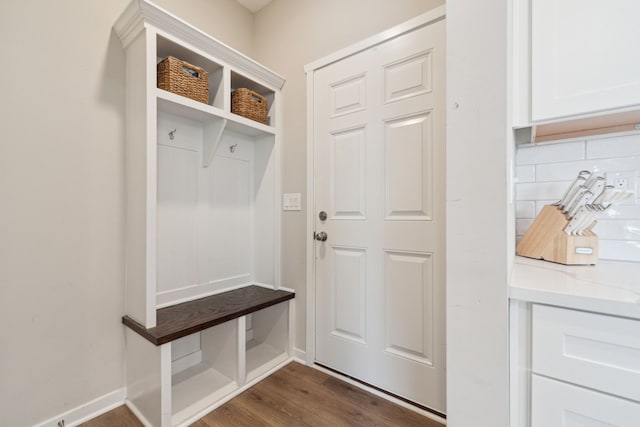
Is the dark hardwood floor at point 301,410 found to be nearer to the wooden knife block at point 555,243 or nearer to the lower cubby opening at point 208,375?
the lower cubby opening at point 208,375

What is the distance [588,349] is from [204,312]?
5.43 feet

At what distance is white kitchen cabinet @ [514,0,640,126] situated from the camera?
0.90 m

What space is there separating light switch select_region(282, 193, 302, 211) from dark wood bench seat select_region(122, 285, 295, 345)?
630mm

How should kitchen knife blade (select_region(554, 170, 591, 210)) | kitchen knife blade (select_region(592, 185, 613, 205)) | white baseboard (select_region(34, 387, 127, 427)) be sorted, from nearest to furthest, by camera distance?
kitchen knife blade (select_region(592, 185, 613, 205)), kitchen knife blade (select_region(554, 170, 591, 210)), white baseboard (select_region(34, 387, 127, 427))

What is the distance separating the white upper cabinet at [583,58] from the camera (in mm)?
899

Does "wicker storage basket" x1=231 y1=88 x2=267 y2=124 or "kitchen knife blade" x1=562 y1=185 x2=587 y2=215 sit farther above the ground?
"wicker storage basket" x1=231 y1=88 x2=267 y2=124

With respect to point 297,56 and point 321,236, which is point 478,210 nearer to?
point 321,236

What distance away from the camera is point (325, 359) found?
1.85m

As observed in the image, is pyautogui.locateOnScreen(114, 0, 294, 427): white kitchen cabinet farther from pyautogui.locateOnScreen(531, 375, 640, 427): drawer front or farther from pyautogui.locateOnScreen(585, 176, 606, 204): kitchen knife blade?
pyautogui.locateOnScreen(585, 176, 606, 204): kitchen knife blade

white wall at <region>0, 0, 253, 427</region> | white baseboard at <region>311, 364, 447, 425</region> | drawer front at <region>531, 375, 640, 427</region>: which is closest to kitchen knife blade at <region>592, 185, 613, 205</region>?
drawer front at <region>531, 375, 640, 427</region>

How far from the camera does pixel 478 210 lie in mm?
769

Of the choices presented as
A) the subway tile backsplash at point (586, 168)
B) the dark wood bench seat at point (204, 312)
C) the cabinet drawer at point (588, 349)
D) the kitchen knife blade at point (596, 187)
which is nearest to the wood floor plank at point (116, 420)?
the dark wood bench seat at point (204, 312)

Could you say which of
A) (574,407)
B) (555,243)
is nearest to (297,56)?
(555,243)

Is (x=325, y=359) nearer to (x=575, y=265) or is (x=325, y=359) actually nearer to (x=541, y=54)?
(x=575, y=265)
